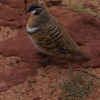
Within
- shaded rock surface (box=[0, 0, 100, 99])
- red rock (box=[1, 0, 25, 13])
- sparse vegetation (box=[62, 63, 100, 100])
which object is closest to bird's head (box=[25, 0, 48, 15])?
shaded rock surface (box=[0, 0, 100, 99])

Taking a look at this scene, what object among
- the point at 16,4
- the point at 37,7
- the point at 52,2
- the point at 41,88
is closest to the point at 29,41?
the point at 37,7

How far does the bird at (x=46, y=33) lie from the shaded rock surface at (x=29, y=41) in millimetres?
286

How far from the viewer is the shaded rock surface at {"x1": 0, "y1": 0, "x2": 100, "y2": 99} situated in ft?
14.6

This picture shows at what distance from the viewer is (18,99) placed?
13.4 ft

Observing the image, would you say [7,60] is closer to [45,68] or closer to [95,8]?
[45,68]

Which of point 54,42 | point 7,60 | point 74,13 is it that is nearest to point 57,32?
point 54,42

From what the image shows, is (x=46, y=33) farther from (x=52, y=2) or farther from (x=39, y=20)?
(x=52, y=2)

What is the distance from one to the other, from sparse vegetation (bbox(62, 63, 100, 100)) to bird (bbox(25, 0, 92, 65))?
333mm

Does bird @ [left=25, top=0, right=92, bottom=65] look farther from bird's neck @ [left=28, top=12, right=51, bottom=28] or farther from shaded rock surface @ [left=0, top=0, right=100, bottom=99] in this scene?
shaded rock surface @ [left=0, top=0, right=100, bottom=99]

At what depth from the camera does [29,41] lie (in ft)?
16.4

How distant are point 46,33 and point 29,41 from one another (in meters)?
0.77

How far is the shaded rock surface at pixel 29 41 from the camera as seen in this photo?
4461mm

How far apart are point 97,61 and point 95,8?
1.67 m

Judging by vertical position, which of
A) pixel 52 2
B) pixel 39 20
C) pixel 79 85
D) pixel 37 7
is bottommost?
pixel 79 85
